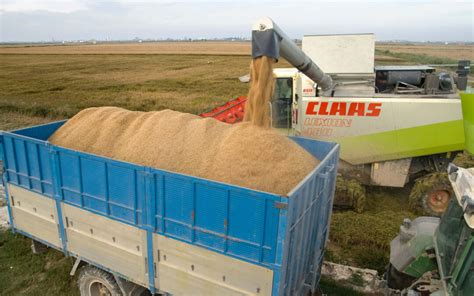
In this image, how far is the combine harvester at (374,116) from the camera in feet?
24.4

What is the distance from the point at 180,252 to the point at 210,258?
0.40 meters

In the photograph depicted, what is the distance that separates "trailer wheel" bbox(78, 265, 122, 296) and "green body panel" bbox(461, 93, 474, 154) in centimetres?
672

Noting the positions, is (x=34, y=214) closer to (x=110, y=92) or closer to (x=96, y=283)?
(x=96, y=283)

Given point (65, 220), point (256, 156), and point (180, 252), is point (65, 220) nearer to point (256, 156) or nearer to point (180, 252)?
point (180, 252)

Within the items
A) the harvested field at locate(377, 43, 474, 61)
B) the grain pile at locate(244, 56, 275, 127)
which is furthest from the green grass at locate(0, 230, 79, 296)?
the harvested field at locate(377, 43, 474, 61)

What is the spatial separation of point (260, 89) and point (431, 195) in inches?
190

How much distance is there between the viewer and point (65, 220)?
5.01m

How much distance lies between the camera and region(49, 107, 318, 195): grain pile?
13.6 feet

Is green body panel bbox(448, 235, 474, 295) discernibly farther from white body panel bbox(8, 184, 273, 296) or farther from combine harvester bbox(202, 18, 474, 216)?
combine harvester bbox(202, 18, 474, 216)

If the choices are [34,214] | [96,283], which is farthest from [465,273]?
[34,214]

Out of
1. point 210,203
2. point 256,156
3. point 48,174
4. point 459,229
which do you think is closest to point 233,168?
point 256,156

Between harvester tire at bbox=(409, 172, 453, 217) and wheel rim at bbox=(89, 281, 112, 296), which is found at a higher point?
harvester tire at bbox=(409, 172, 453, 217)

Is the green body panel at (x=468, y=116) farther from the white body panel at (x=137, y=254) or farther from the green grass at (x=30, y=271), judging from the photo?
the green grass at (x=30, y=271)

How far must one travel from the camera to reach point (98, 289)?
5219 millimetres
